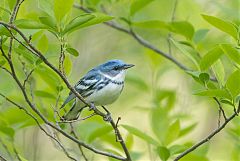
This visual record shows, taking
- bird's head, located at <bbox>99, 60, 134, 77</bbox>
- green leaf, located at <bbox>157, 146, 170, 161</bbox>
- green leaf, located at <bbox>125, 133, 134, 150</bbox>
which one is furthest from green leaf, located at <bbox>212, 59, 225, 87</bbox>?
green leaf, located at <bbox>125, 133, 134, 150</bbox>

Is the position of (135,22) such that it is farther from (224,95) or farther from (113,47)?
(113,47)

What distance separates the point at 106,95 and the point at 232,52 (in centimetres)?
114

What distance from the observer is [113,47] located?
6039mm

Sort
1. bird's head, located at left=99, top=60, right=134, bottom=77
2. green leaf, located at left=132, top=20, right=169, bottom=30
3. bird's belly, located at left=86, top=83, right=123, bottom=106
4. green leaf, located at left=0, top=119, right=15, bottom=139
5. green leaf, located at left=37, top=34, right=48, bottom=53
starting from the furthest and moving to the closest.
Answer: bird's head, located at left=99, top=60, right=134, bottom=77
green leaf, located at left=132, top=20, right=169, bottom=30
bird's belly, located at left=86, top=83, right=123, bottom=106
green leaf, located at left=0, top=119, right=15, bottom=139
green leaf, located at left=37, top=34, right=48, bottom=53

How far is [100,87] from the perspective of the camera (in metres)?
3.57

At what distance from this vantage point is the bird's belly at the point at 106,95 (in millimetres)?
3465

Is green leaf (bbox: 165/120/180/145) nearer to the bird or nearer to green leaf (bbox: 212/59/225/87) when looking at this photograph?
the bird

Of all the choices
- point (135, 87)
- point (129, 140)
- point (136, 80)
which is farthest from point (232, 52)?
point (135, 87)

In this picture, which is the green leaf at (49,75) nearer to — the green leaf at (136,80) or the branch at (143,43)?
the branch at (143,43)

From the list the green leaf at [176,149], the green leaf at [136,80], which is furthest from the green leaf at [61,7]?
the green leaf at [136,80]

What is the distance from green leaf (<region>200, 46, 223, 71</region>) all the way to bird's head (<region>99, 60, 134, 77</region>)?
1.04 meters

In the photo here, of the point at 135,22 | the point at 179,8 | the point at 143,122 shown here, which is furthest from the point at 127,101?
the point at 135,22

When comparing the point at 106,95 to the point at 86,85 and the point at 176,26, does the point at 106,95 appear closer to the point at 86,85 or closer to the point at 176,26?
the point at 86,85

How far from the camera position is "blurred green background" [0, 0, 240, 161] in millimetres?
3236
